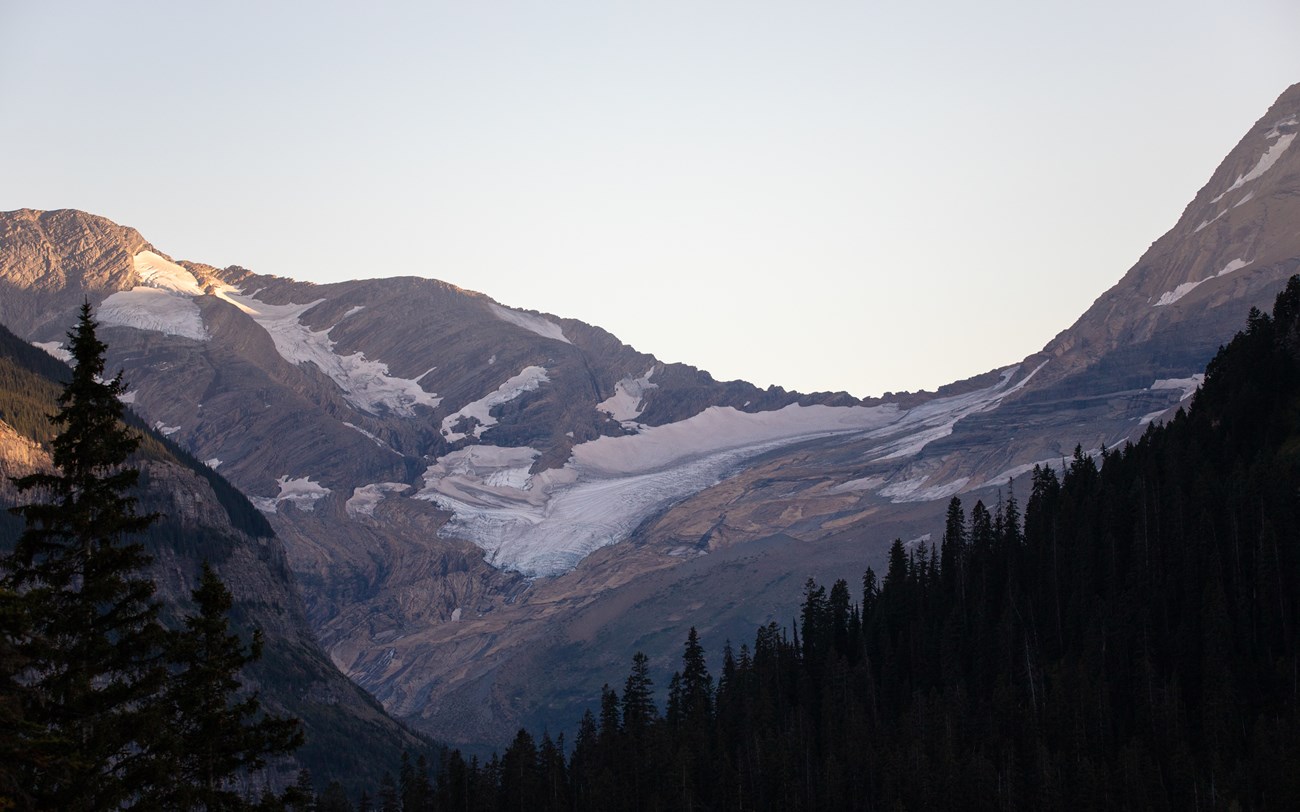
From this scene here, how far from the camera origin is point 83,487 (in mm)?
40469

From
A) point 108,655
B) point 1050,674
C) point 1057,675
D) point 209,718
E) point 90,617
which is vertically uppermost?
point 90,617

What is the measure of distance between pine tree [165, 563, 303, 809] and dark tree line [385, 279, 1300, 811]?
56634 millimetres

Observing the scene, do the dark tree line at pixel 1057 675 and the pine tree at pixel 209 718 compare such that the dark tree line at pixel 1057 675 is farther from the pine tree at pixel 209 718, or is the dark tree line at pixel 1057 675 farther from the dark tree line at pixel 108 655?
the dark tree line at pixel 108 655

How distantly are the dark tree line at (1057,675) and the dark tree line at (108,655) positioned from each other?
189 feet

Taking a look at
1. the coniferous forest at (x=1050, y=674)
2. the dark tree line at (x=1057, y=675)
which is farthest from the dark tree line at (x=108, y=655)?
Result: the dark tree line at (x=1057, y=675)

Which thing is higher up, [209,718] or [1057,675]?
[209,718]

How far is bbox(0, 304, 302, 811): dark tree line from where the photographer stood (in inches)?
1473

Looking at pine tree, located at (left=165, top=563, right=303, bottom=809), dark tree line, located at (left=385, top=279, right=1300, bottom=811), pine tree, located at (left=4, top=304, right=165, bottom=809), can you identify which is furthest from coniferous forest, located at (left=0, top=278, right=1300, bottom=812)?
pine tree, located at (left=165, top=563, right=303, bottom=809)

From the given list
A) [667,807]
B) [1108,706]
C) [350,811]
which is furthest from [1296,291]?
[350,811]

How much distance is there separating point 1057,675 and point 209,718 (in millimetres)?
81299

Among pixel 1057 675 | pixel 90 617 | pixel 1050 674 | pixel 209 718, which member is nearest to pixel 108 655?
pixel 90 617

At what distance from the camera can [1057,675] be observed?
4414 inches

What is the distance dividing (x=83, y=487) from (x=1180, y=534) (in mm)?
90975

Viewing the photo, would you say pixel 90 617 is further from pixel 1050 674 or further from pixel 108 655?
pixel 1050 674
